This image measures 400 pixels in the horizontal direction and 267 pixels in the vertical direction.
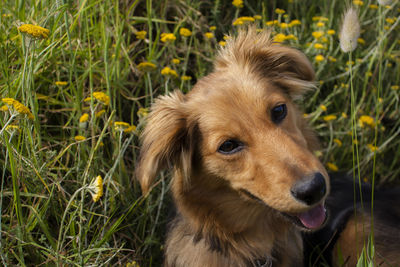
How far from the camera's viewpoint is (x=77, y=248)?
2219 millimetres

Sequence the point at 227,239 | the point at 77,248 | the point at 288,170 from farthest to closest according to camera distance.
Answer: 1. the point at 227,239
2. the point at 77,248
3. the point at 288,170

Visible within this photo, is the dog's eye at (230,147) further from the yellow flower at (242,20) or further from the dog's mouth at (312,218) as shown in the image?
the yellow flower at (242,20)

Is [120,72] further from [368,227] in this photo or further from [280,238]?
[368,227]

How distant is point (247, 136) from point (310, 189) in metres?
0.41

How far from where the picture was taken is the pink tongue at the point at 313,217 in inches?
80.6

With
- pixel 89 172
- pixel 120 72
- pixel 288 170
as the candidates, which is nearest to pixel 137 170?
pixel 89 172

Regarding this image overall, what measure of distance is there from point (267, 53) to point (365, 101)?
5.52 feet

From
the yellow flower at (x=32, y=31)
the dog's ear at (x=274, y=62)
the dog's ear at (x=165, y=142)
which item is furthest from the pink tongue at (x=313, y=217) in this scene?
the yellow flower at (x=32, y=31)

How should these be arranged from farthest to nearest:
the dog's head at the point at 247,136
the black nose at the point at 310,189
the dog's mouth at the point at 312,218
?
the dog's mouth at the point at 312,218 → the dog's head at the point at 247,136 → the black nose at the point at 310,189

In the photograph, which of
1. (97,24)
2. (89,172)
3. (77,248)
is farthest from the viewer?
(97,24)

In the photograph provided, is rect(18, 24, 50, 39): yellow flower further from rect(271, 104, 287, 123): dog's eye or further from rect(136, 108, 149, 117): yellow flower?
rect(271, 104, 287, 123): dog's eye

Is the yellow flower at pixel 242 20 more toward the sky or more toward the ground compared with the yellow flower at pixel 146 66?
more toward the sky

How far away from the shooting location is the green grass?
7.63 feet

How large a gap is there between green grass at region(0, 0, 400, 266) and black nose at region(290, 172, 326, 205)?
26 centimetres
